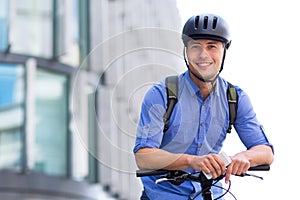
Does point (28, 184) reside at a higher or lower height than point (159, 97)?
lower

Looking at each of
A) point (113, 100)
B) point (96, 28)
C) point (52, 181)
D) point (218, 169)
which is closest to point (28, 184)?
point (52, 181)

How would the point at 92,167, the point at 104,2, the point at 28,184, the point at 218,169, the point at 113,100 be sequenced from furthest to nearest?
1. the point at 104,2
2. the point at 92,167
3. the point at 28,184
4. the point at 113,100
5. the point at 218,169

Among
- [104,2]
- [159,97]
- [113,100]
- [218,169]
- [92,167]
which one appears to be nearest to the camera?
[218,169]

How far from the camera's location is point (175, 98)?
3.90 metres

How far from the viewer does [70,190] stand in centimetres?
1527

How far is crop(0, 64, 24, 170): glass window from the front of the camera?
14.2 metres

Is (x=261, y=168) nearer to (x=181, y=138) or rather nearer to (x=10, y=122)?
(x=181, y=138)

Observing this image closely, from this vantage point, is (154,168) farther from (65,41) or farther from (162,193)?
(65,41)

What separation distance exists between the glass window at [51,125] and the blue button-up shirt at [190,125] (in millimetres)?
10967

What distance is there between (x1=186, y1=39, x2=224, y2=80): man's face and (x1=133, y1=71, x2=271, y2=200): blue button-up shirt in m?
0.11

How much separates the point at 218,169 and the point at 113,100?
3.87 feet

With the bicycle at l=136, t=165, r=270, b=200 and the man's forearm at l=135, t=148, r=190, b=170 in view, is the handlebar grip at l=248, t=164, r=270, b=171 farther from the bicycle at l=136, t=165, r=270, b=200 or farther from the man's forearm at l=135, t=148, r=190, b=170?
Answer: the man's forearm at l=135, t=148, r=190, b=170

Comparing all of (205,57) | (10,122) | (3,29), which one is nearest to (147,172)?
(205,57)

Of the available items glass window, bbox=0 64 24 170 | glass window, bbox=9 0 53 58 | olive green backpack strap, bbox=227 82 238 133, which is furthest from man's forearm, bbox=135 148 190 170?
glass window, bbox=9 0 53 58
